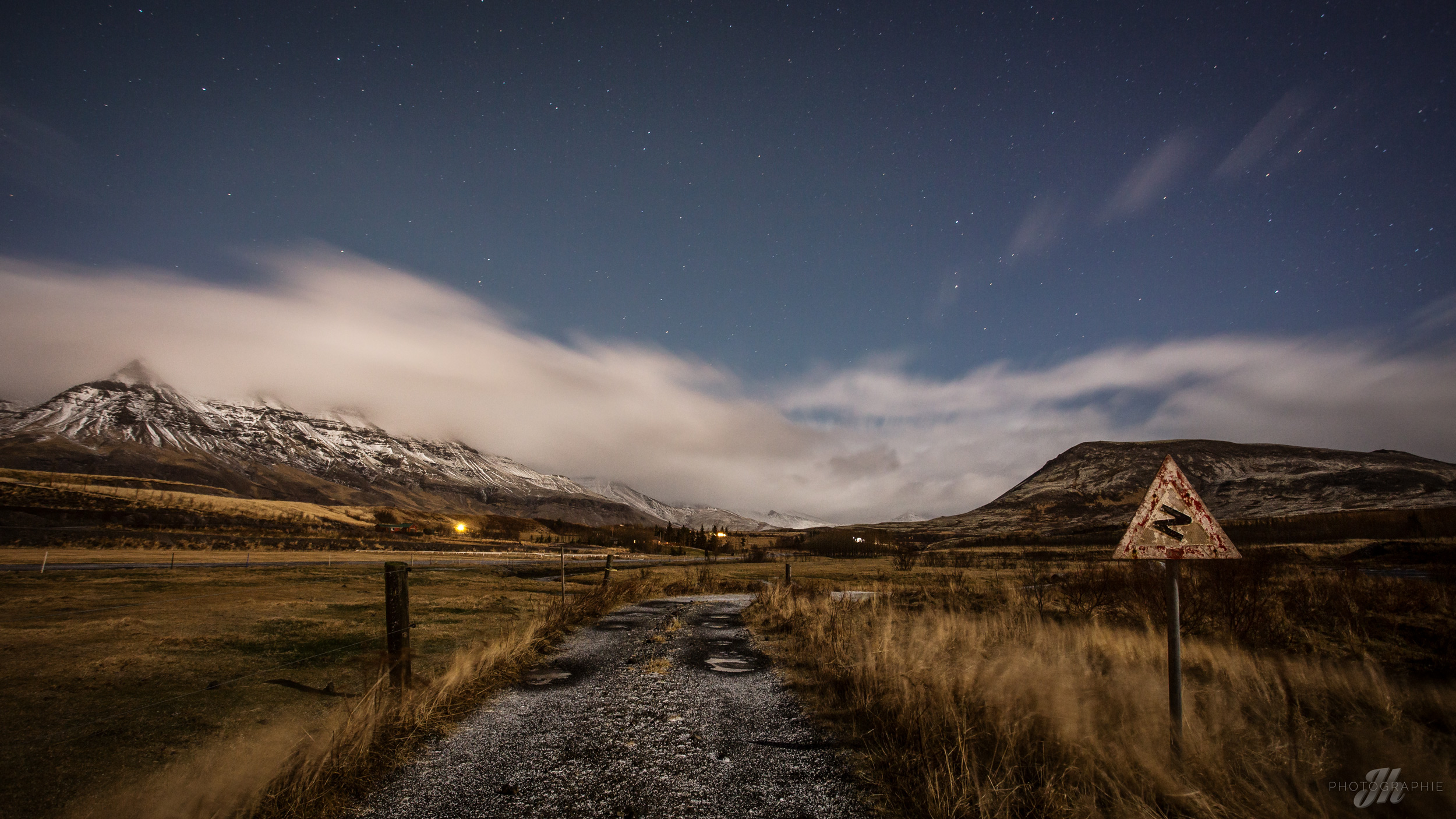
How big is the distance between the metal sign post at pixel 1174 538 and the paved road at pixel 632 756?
2.84 metres

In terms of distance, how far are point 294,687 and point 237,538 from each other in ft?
249

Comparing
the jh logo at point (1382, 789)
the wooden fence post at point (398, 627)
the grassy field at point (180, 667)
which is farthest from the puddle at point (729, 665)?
the jh logo at point (1382, 789)

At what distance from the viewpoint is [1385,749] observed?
5.58m

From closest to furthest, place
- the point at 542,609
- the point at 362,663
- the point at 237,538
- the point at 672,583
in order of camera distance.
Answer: the point at 362,663, the point at 542,609, the point at 672,583, the point at 237,538

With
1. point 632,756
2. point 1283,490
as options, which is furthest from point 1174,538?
point 1283,490

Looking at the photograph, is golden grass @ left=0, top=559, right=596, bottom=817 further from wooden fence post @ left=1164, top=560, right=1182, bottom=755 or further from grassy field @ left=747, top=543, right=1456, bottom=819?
wooden fence post @ left=1164, top=560, right=1182, bottom=755

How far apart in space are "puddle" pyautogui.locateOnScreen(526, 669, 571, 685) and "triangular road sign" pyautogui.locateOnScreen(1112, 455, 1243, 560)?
30.2 ft

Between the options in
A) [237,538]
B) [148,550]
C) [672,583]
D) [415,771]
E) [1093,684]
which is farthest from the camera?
[237,538]

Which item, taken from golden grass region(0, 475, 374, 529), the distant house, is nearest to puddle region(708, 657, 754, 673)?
the distant house

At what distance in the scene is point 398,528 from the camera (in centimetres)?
10950

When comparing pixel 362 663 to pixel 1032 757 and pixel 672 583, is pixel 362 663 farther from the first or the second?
pixel 672 583

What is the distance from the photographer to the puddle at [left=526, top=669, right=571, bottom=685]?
1049 cm

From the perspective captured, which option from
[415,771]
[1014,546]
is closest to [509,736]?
[415,771]

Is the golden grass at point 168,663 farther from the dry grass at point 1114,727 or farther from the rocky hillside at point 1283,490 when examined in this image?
the rocky hillside at point 1283,490
